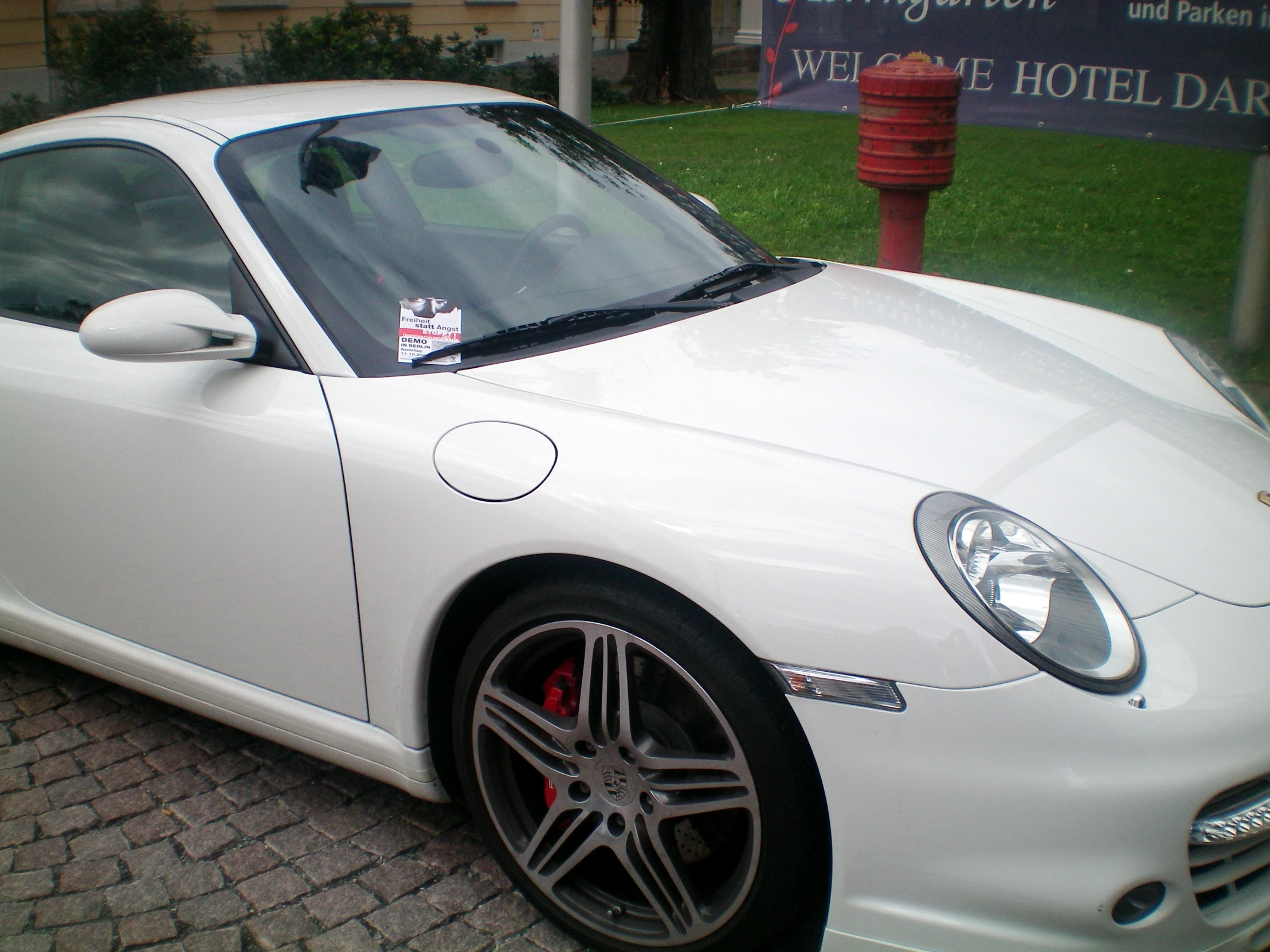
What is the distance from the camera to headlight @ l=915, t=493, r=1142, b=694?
1691 millimetres

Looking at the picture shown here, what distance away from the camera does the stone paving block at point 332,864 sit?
8.09ft

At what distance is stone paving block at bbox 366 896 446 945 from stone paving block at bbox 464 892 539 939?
0.07 m

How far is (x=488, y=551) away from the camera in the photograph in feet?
6.72

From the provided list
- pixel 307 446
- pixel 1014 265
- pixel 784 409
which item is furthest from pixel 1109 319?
pixel 1014 265

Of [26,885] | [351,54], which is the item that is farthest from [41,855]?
[351,54]

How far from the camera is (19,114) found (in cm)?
1112

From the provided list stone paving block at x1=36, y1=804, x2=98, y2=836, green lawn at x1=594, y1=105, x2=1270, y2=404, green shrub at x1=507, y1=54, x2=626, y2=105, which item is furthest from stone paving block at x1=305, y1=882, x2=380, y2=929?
green shrub at x1=507, y1=54, x2=626, y2=105

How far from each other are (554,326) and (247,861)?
1.35 meters

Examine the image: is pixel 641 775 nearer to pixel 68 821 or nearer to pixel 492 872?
pixel 492 872

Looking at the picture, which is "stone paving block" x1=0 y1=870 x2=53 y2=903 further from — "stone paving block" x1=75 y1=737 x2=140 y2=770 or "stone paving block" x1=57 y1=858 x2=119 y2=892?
"stone paving block" x1=75 y1=737 x2=140 y2=770

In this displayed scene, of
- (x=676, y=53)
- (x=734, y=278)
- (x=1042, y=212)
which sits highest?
(x=676, y=53)

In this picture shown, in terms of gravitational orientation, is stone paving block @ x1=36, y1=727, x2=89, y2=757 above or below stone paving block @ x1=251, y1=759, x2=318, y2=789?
below

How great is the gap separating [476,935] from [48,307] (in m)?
1.86

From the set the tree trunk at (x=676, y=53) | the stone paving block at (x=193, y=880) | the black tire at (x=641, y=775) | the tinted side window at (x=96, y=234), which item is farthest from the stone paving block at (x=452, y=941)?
the tree trunk at (x=676, y=53)
